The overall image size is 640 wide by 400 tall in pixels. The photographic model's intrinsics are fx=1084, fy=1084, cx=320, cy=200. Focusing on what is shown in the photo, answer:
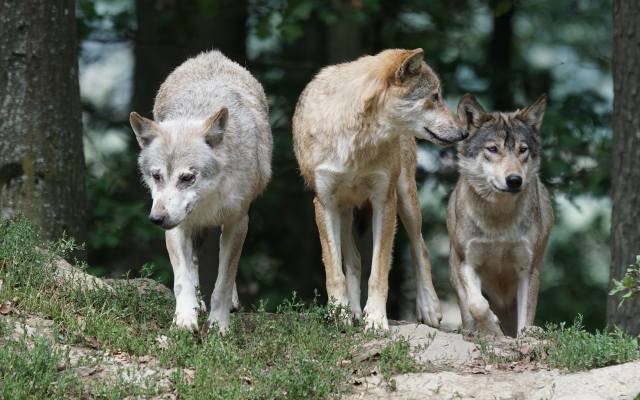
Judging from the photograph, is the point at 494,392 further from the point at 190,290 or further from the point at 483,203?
the point at 483,203

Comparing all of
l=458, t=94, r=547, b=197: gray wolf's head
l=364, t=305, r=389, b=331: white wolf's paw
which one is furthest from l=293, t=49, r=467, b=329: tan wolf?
l=458, t=94, r=547, b=197: gray wolf's head

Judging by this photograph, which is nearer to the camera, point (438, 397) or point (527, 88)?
point (438, 397)

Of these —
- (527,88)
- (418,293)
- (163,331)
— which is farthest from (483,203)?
(527,88)

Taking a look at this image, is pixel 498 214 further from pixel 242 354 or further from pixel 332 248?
pixel 242 354

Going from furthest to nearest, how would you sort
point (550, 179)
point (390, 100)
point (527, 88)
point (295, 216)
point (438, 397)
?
point (295, 216) → point (527, 88) → point (550, 179) → point (390, 100) → point (438, 397)

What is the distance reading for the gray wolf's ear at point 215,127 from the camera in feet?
25.6

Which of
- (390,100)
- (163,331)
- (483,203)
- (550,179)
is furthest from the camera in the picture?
(550,179)

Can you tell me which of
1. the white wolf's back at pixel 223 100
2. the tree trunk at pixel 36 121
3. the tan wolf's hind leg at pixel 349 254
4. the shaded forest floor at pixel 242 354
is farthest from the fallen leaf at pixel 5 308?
the tan wolf's hind leg at pixel 349 254

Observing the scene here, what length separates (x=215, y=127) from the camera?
Result: 25.7 feet

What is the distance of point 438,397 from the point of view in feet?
22.1

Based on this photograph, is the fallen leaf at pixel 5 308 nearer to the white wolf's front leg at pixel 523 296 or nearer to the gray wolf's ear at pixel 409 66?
the gray wolf's ear at pixel 409 66

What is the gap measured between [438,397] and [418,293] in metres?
3.01

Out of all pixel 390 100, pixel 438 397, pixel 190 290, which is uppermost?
pixel 390 100

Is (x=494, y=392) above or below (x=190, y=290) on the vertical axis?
below
